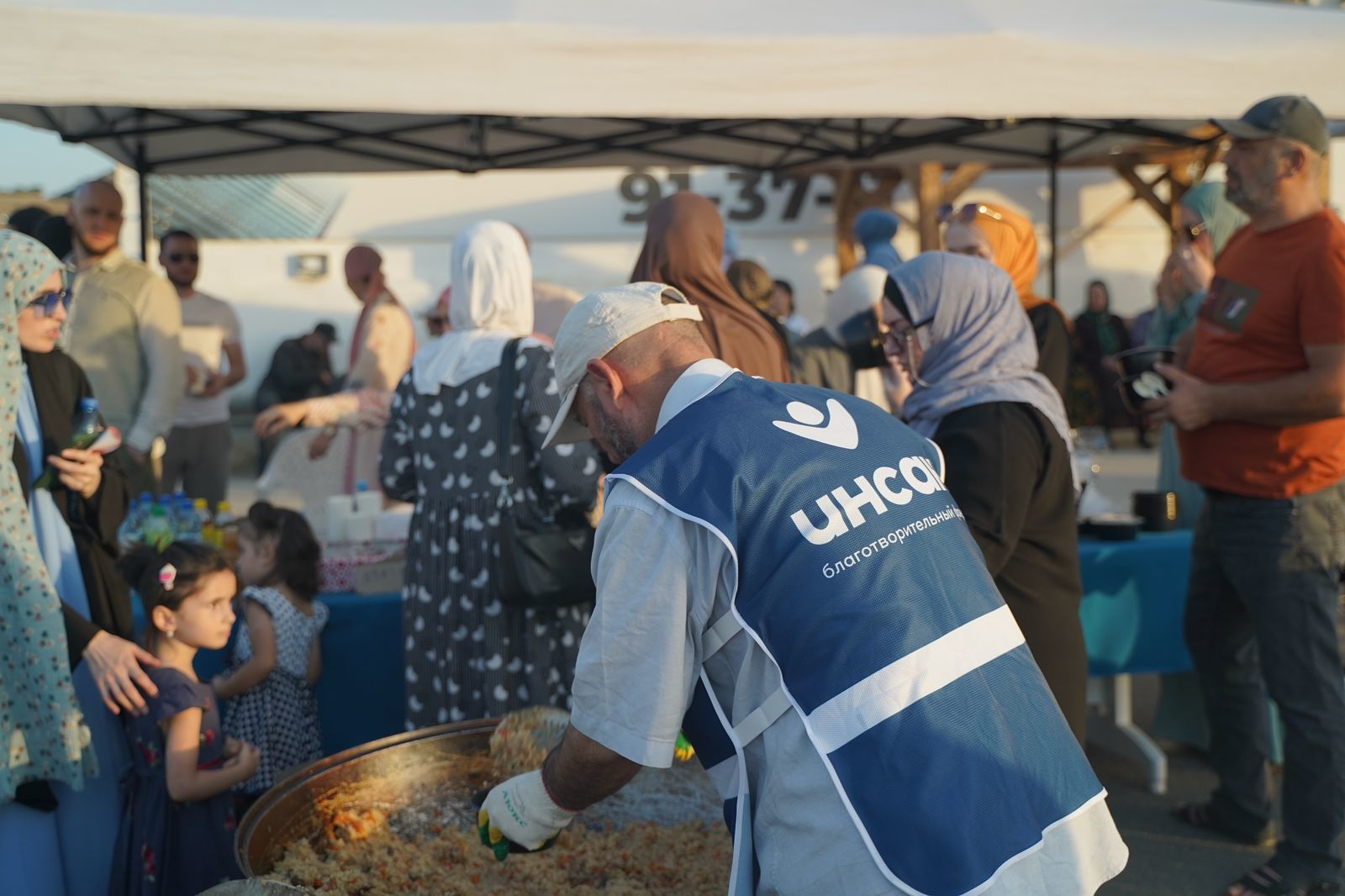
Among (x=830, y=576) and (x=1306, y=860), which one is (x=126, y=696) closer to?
(x=830, y=576)

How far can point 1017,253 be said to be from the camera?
12.0 feet

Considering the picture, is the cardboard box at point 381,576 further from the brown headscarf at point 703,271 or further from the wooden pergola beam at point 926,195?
the wooden pergola beam at point 926,195

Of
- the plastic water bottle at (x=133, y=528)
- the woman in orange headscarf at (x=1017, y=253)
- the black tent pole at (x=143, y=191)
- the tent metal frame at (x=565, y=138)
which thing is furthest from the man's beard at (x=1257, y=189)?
the black tent pole at (x=143, y=191)

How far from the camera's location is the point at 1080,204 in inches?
598

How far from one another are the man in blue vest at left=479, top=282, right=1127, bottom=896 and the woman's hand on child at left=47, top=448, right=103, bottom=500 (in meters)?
1.63

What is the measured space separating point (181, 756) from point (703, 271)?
5.72ft

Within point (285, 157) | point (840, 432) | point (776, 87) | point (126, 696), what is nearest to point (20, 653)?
point (126, 696)

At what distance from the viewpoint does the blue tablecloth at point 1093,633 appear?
351cm

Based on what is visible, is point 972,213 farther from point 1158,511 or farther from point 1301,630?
point 1301,630

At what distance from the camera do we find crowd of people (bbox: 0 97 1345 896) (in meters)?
1.42

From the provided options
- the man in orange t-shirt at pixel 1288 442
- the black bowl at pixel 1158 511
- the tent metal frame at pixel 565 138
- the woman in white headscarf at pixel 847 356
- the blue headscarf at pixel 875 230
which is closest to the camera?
the man in orange t-shirt at pixel 1288 442

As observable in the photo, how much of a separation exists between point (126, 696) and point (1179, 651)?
10.6ft

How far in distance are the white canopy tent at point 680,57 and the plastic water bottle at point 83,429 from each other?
107 cm

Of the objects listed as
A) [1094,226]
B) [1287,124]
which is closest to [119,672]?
[1287,124]
